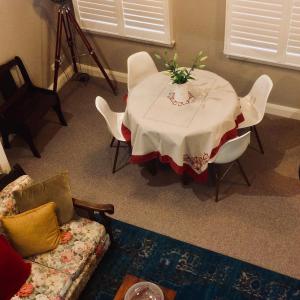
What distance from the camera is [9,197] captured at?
319 cm

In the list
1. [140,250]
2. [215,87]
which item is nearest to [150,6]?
[215,87]

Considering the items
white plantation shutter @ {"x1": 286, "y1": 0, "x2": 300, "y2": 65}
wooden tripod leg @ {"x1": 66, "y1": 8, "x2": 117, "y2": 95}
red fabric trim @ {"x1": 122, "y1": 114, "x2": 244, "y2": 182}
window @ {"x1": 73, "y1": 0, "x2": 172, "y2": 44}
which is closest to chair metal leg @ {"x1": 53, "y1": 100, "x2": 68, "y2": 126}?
wooden tripod leg @ {"x1": 66, "y1": 8, "x2": 117, "y2": 95}

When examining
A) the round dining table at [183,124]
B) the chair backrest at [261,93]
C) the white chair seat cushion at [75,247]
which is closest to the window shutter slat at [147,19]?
the round dining table at [183,124]

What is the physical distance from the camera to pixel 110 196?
13.2ft

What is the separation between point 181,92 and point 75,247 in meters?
1.53

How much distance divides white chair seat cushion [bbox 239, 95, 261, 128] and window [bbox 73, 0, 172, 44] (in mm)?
1086

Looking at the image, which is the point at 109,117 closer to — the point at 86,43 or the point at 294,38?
the point at 86,43

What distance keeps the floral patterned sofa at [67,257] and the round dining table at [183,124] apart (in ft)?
2.41

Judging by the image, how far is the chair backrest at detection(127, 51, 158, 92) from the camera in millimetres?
4270

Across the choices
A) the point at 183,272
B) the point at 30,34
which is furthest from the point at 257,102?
the point at 30,34

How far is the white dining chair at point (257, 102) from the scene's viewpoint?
3.84 meters

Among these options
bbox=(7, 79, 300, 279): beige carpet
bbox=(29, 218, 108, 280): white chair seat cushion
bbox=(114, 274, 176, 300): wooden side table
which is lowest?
bbox=(7, 79, 300, 279): beige carpet

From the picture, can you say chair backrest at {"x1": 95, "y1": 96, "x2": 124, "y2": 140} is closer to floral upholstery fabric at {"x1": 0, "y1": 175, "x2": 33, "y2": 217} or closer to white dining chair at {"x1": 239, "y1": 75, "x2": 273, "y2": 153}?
floral upholstery fabric at {"x1": 0, "y1": 175, "x2": 33, "y2": 217}

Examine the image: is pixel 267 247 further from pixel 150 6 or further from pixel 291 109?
pixel 150 6
